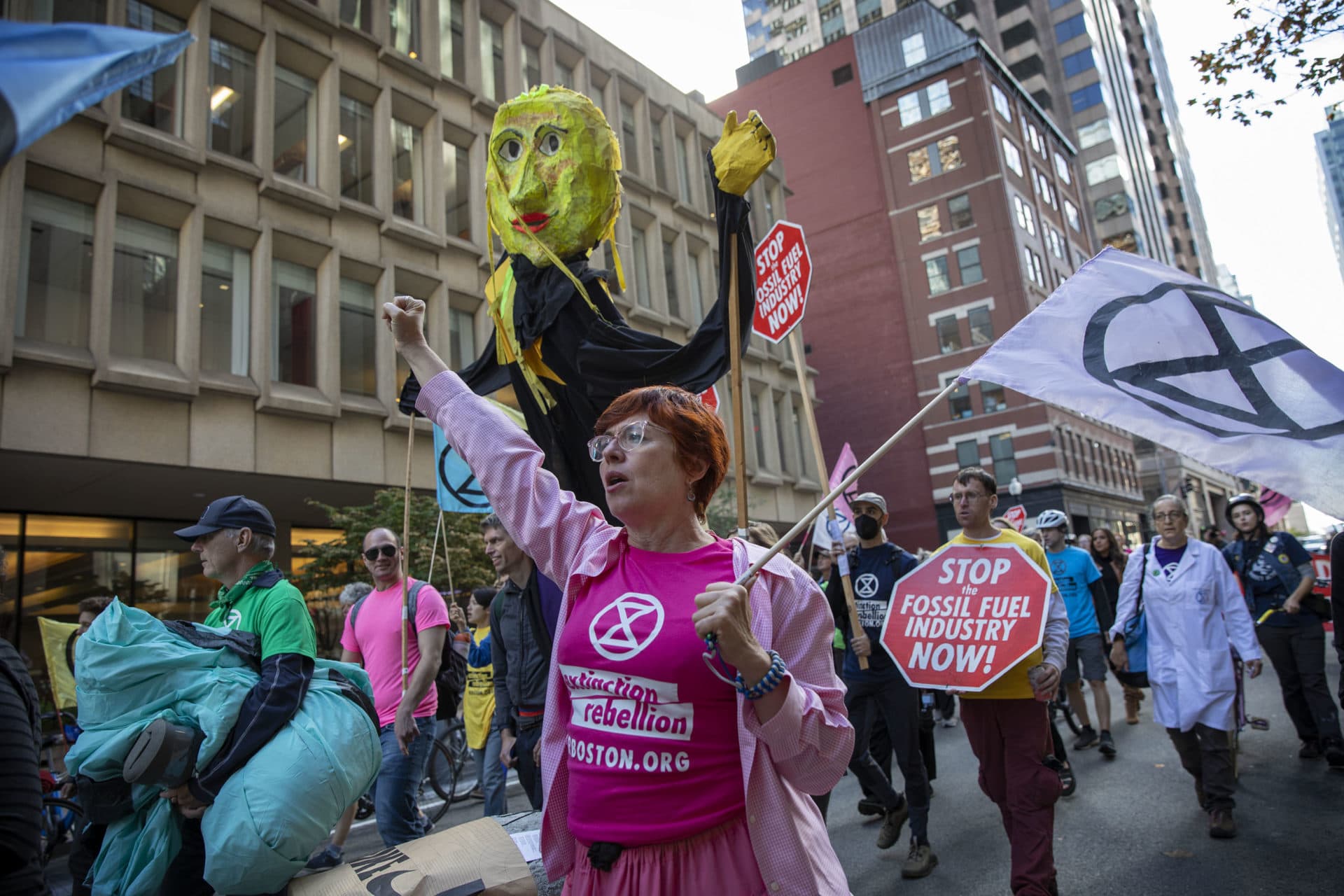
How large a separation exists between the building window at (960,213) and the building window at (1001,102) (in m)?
5.11

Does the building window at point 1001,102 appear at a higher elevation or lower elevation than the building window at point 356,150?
higher

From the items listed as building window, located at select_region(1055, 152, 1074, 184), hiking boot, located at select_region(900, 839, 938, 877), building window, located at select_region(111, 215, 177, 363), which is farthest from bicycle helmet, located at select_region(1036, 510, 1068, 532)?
building window, located at select_region(1055, 152, 1074, 184)

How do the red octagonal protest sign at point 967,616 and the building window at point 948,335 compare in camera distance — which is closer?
the red octagonal protest sign at point 967,616

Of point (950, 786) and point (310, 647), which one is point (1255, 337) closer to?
point (310, 647)

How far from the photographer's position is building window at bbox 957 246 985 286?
1660 inches

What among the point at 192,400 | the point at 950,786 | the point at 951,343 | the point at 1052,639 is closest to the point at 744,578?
the point at 1052,639

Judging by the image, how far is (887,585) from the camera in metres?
6.23

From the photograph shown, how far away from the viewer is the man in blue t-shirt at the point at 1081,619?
27.6 ft

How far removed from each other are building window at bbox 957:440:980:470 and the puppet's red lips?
4041cm

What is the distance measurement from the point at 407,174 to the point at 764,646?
65.9ft

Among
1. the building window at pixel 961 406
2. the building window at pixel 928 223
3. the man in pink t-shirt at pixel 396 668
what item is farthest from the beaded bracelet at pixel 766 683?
the building window at pixel 928 223

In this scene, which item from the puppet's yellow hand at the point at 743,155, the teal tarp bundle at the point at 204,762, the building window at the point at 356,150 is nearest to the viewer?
the teal tarp bundle at the point at 204,762

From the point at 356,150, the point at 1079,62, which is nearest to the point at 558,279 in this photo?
the point at 356,150

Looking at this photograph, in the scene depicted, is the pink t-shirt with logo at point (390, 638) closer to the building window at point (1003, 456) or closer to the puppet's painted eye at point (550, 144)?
the puppet's painted eye at point (550, 144)
